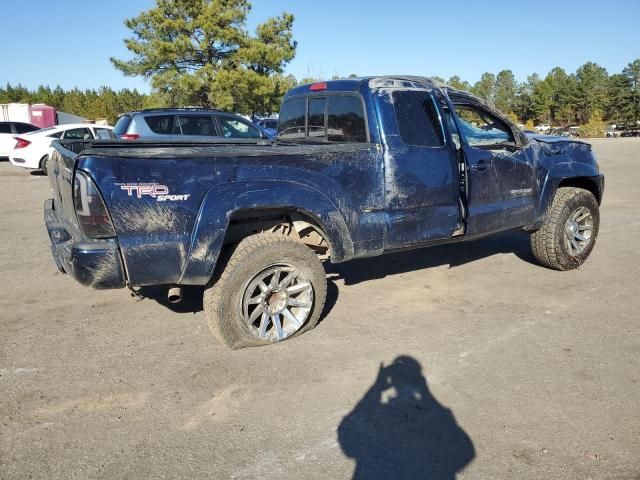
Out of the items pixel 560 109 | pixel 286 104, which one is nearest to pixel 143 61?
pixel 286 104

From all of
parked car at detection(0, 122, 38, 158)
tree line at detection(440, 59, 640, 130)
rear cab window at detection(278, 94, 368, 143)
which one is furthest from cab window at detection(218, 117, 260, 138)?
tree line at detection(440, 59, 640, 130)

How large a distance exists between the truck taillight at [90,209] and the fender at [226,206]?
21.0 inches

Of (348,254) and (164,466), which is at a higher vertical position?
(348,254)

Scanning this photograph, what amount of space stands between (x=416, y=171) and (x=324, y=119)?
107 centimetres

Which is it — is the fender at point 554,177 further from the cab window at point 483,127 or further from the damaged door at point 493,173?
the cab window at point 483,127

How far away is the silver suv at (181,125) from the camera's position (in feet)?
35.5

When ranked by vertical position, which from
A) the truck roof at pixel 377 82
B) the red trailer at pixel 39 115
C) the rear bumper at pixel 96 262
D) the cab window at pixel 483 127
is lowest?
the rear bumper at pixel 96 262

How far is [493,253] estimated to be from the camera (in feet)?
21.6

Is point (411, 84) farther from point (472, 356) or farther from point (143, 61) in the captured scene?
point (143, 61)

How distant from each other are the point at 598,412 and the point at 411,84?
9.53ft

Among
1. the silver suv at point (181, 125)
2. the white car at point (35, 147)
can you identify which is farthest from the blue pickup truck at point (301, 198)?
the white car at point (35, 147)

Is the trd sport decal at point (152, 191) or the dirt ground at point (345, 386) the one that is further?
the trd sport decal at point (152, 191)

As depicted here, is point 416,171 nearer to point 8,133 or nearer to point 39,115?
point 8,133

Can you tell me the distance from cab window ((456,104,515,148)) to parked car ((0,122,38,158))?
20.3 m
